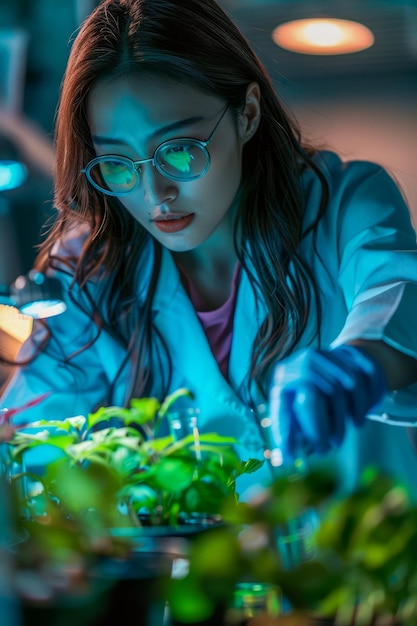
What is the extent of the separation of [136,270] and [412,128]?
0.46m

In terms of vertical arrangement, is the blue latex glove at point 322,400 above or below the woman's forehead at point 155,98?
below

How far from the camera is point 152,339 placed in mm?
1227

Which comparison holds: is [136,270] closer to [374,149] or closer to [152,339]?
[152,339]

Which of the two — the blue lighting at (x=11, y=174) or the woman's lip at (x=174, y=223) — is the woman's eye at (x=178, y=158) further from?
the blue lighting at (x=11, y=174)

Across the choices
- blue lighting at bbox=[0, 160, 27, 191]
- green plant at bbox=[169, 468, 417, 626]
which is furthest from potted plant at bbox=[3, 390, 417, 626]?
blue lighting at bbox=[0, 160, 27, 191]

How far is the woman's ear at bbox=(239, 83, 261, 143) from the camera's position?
1.12 meters

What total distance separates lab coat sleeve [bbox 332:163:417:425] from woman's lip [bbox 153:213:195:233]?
0.22 m

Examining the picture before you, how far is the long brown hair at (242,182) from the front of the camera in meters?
1.08

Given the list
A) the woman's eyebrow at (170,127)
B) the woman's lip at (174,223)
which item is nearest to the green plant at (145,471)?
the woman's lip at (174,223)

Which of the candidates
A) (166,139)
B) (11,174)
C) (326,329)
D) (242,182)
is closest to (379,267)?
(326,329)

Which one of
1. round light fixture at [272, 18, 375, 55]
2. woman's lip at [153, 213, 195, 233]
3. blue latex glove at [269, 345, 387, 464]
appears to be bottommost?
blue latex glove at [269, 345, 387, 464]

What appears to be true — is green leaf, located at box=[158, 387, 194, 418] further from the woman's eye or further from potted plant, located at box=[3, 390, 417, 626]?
potted plant, located at box=[3, 390, 417, 626]

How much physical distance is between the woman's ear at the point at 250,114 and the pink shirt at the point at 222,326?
19 cm

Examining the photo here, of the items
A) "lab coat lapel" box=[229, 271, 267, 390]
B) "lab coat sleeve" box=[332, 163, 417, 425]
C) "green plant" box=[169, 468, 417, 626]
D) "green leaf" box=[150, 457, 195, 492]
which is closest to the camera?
"green plant" box=[169, 468, 417, 626]
